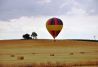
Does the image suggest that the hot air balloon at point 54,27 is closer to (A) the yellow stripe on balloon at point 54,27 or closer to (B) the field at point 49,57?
(A) the yellow stripe on balloon at point 54,27

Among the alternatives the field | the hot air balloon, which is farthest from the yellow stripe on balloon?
the field

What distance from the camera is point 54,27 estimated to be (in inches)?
3017

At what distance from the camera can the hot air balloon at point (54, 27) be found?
7741 centimetres

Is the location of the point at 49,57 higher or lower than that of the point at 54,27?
lower

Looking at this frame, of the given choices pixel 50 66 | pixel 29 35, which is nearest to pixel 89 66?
pixel 50 66

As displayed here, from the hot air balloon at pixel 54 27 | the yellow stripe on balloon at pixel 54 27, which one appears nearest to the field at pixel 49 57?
the yellow stripe on balloon at pixel 54 27

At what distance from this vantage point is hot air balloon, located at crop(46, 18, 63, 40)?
7741 centimetres

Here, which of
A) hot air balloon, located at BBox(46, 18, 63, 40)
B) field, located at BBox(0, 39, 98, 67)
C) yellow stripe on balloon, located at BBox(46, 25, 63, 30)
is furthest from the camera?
hot air balloon, located at BBox(46, 18, 63, 40)

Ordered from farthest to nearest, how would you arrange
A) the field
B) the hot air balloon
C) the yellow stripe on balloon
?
the hot air balloon → the yellow stripe on balloon → the field

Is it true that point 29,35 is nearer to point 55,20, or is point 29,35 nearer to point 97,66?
point 55,20

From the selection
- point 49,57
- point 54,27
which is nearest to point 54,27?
point 54,27

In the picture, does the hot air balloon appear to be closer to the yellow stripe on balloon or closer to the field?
the yellow stripe on balloon

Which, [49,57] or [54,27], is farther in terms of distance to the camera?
[54,27]

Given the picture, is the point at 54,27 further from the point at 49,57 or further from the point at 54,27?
the point at 49,57
